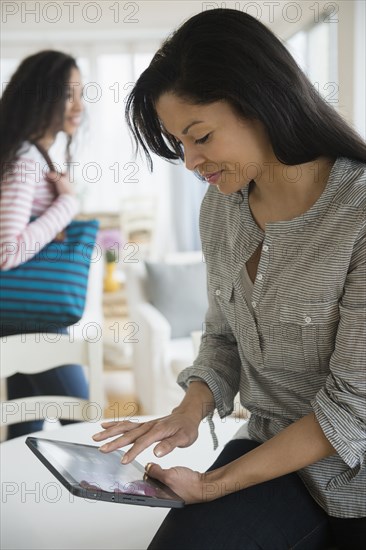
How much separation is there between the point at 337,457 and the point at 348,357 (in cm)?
18

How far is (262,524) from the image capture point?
3.09 feet

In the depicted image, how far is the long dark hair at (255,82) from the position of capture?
3.07 ft

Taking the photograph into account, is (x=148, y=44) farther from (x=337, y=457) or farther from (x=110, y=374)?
(x=337, y=457)

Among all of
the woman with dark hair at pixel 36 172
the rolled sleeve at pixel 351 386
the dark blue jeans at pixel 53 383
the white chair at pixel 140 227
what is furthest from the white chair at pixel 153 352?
the white chair at pixel 140 227

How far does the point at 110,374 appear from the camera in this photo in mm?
4016

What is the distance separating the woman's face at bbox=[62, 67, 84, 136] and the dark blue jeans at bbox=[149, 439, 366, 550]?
→ 1280 millimetres

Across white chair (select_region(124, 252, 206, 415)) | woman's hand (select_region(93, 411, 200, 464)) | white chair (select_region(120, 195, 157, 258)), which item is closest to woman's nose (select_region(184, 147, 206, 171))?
woman's hand (select_region(93, 411, 200, 464))

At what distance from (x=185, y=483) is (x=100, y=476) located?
0.40 feet

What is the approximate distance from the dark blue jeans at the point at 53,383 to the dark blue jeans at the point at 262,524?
96 centimetres

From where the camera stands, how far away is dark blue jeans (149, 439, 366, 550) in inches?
36.1

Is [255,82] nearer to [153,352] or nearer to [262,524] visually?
[262,524]

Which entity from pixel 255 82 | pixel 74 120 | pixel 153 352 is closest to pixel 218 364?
pixel 255 82

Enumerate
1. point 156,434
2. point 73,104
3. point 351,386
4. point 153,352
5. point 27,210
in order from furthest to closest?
point 153,352, point 73,104, point 27,210, point 156,434, point 351,386

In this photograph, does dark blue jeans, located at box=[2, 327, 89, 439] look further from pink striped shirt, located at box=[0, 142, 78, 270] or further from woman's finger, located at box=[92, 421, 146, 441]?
woman's finger, located at box=[92, 421, 146, 441]
